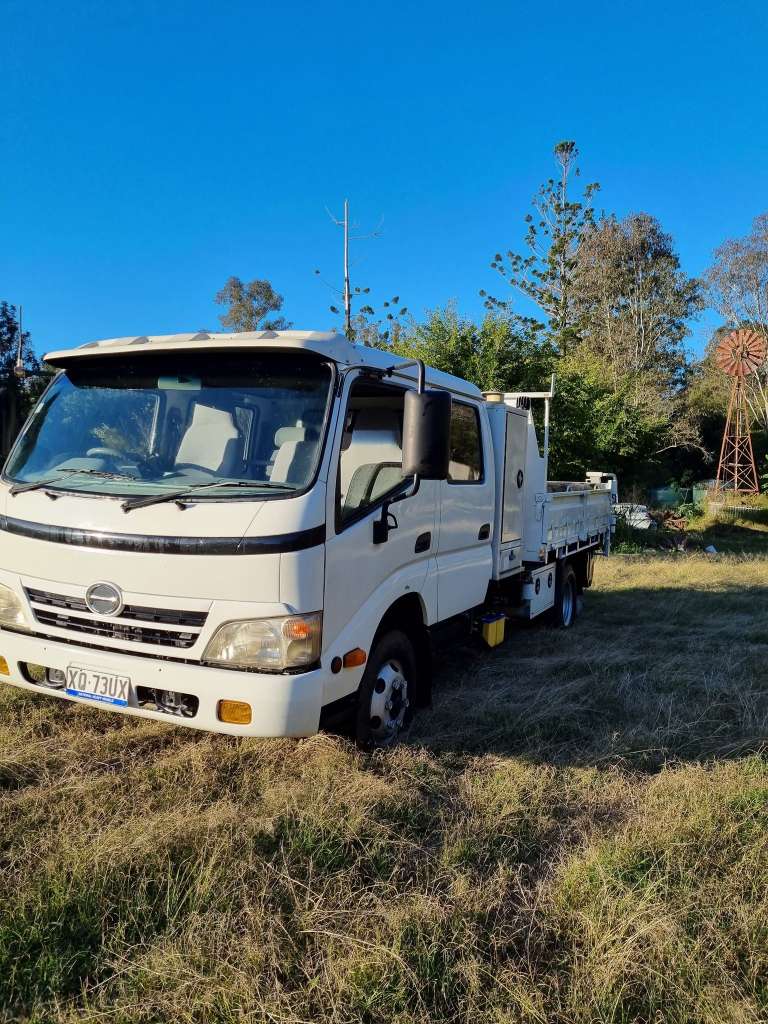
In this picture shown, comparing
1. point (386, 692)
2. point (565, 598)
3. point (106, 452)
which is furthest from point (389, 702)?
point (565, 598)

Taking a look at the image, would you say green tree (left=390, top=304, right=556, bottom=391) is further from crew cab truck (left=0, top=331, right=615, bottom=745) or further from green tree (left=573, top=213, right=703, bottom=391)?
green tree (left=573, top=213, right=703, bottom=391)

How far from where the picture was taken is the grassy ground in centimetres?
216

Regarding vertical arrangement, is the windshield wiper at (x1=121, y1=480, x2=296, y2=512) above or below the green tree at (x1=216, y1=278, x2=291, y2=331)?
below

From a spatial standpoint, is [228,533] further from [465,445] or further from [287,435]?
[465,445]

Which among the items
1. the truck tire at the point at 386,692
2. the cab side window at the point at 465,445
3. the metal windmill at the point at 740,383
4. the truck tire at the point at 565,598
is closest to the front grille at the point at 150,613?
the truck tire at the point at 386,692

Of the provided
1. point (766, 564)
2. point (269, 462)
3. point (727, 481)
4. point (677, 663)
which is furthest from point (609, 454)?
point (269, 462)

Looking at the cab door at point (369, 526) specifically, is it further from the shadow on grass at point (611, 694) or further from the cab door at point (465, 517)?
the shadow on grass at point (611, 694)

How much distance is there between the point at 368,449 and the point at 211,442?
0.80 metres

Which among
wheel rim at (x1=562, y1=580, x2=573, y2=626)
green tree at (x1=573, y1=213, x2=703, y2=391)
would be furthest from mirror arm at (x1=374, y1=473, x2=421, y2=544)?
green tree at (x1=573, y1=213, x2=703, y2=391)

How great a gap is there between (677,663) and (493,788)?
321 cm

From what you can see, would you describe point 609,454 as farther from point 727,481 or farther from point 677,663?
point 677,663

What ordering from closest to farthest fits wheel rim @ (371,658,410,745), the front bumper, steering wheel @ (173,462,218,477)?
the front bumper
steering wheel @ (173,462,218,477)
wheel rim @ (371,658,410,745)

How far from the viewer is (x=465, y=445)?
485 centimetres

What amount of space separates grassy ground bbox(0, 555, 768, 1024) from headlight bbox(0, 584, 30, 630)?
65cm
